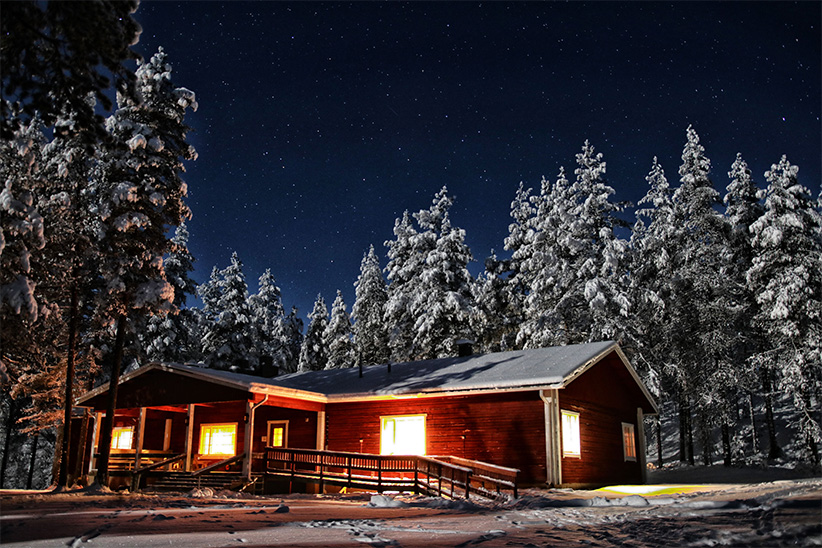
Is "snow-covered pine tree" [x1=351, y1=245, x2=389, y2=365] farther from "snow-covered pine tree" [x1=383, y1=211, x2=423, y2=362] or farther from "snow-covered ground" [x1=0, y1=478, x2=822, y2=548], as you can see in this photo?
"snow-covered ground" [x1=0, y1=478, x2=822, y2=548]

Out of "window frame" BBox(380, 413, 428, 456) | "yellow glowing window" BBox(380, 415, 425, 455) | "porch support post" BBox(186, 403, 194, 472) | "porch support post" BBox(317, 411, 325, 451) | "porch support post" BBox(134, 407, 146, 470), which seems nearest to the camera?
"window frame" BBox(380, 413, 428, 456)

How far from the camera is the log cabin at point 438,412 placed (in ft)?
66.8

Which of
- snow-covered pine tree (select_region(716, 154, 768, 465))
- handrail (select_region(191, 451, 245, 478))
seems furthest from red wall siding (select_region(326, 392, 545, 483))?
snow-covered pine tree (select_region(716, 154, 768, 465))

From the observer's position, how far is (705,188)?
1389 inches

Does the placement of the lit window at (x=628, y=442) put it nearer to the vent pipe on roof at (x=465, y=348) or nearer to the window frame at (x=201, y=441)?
the vent pipe on roof at (x=465, y=348)

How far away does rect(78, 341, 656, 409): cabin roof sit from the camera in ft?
66.6

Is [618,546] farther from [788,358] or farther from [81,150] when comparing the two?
[788,358]

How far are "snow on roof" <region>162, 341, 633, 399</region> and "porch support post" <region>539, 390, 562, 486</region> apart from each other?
0.56 m

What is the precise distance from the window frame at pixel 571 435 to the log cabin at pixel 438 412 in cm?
7

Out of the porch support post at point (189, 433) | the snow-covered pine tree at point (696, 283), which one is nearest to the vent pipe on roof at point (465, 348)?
the porch support post at point (189, 433)

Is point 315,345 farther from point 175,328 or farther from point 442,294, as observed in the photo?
point 442,294

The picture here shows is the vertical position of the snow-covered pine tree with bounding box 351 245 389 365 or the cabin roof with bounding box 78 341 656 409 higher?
the snow-covered pine tree with bounding box 351 245 389 365

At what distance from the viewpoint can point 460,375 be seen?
22.8 meters

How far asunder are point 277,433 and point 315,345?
3019cm
